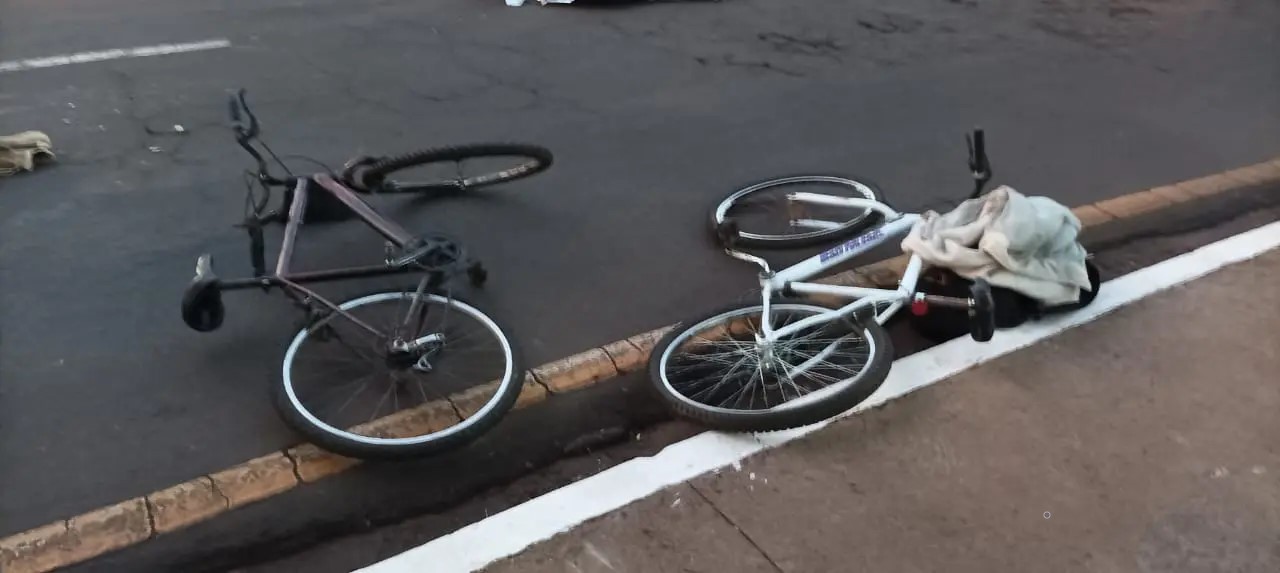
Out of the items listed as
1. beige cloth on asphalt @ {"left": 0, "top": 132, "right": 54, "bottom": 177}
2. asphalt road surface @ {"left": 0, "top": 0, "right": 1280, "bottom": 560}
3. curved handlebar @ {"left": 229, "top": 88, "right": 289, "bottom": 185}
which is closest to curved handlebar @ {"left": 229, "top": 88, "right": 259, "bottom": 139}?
curved handlebar @ {"left": 229, "top": 88, "right": 289, "bottom": 185}

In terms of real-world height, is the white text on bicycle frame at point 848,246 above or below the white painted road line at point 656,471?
above

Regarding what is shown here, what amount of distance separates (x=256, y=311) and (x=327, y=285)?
39 centimetres

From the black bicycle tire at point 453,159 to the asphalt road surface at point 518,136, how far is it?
0.13 metres

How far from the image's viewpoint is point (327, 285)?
4.14 m

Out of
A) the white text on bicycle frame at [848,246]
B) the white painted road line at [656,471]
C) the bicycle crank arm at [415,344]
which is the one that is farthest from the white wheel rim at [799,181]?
the bicycle crank arm at [415,344]

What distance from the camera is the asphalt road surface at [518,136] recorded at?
3.84 metres

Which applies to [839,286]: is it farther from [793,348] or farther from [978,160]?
[978,160]

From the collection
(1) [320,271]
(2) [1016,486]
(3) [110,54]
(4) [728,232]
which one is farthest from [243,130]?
(3) [110,54]

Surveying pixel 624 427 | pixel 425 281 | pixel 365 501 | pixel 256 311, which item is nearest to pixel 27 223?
pixel 256 311

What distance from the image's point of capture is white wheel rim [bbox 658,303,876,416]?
347 cm

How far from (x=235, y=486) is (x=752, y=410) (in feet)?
6.06

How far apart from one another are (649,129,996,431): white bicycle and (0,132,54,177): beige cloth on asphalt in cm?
417

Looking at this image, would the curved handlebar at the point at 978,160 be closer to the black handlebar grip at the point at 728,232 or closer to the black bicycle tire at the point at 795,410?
the black bicycle tire at the point at 795,410

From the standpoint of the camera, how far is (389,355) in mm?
3531
